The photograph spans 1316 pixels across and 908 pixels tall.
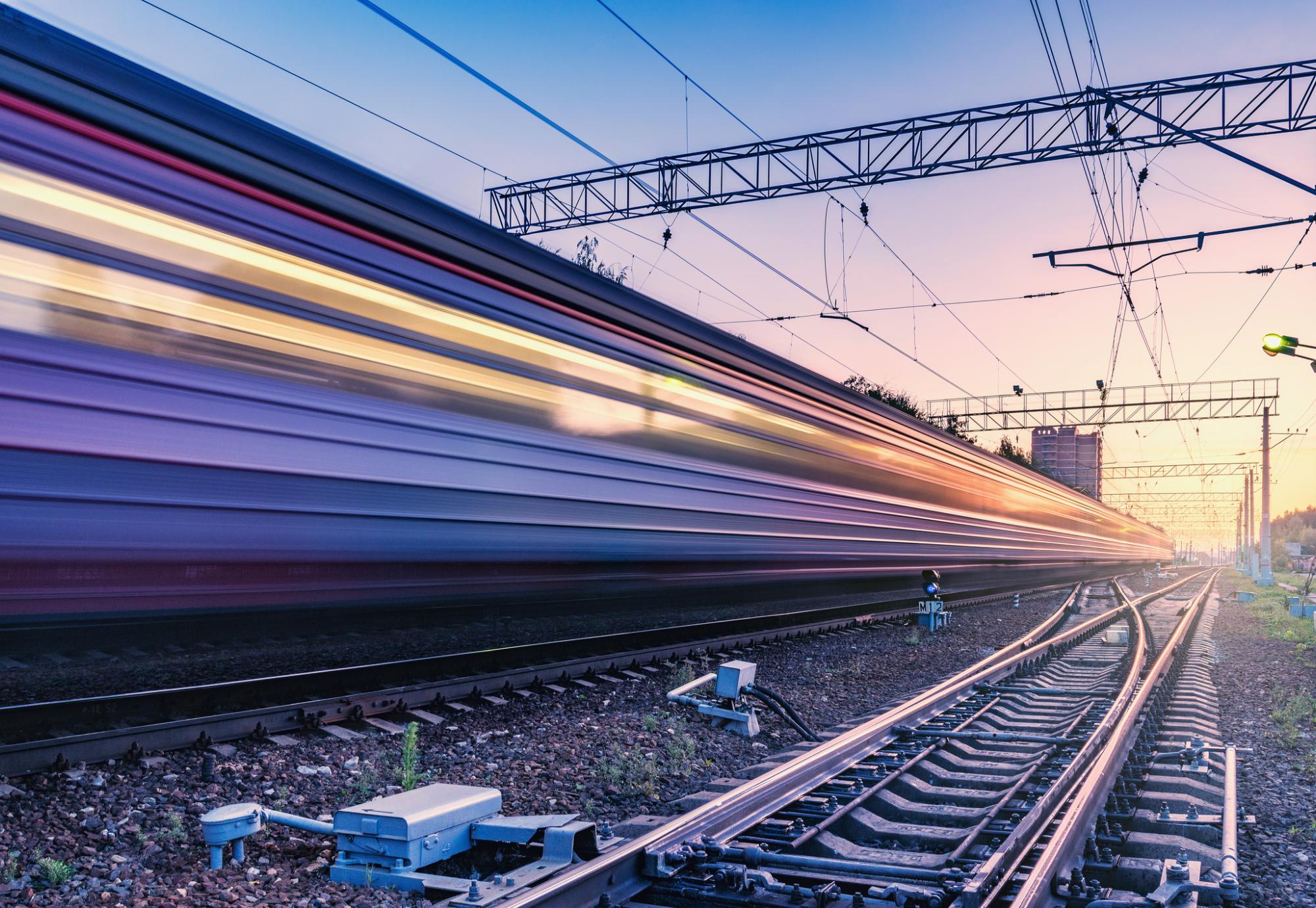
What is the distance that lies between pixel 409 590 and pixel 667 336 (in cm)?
294

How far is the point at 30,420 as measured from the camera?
3561mm

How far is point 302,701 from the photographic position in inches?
216

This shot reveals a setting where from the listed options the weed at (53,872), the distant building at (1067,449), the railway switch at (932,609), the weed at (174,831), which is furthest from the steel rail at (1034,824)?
the distant building at (1067,449)

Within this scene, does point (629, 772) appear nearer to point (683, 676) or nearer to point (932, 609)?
point (683, 676)

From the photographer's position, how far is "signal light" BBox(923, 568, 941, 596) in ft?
44.3

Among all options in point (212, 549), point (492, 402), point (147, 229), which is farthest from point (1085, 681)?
point (147, 229)

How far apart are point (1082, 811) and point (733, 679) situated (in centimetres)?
250

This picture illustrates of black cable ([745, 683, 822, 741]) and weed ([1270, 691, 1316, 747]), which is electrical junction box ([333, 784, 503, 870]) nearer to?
black cable ([745, 683, 822, 741])

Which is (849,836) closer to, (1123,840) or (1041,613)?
(1123,840)

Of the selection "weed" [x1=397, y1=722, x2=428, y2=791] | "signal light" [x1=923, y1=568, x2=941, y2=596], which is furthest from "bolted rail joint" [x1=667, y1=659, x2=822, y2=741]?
"signal light" [x1=923, y1=568, x2=941, y2=596]

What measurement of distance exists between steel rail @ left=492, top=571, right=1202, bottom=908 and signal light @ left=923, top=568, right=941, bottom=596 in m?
6.17

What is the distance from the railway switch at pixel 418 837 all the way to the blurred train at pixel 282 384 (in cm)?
124

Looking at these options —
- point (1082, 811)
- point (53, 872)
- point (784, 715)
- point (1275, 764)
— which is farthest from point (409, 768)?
point (1275, 764)

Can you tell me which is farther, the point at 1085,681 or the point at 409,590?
the point at 1085,681
